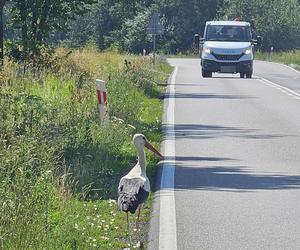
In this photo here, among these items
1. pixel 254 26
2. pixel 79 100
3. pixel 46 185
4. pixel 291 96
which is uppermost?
pixel 46 185

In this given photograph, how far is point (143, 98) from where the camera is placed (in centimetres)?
2786

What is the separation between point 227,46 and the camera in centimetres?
4291

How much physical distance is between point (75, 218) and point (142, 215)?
→ 1638mm

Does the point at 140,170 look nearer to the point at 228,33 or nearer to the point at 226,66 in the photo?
the point at 226,66

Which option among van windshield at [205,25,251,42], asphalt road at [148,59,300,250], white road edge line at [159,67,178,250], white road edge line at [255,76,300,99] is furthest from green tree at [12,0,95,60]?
van windshield at [205,25,251,42]

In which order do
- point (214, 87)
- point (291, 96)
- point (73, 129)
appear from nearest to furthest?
point (73, 129), point (291, 96), point (214, 87)

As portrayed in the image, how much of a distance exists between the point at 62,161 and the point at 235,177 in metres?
2.33

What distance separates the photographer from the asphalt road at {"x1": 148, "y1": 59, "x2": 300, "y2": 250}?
9812 mm

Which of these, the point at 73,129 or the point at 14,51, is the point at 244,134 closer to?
the point at 73,129

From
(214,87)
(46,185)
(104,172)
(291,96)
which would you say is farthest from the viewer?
(214,87)

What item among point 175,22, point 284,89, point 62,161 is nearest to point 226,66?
point 284,89

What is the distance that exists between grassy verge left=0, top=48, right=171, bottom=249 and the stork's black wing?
1.63ft

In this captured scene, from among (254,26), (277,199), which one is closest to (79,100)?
(277,199)

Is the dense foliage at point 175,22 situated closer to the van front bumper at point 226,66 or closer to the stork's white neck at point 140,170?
the van front bumper at point 226,66
